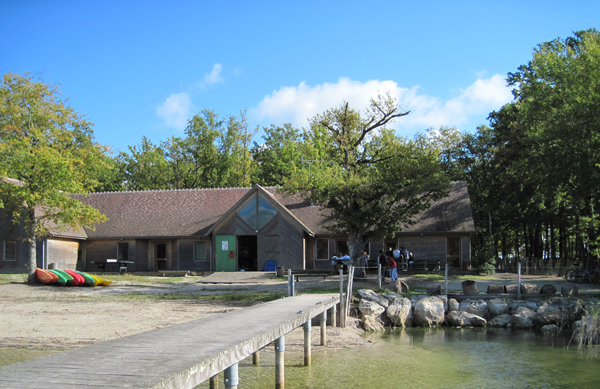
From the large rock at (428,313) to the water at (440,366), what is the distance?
2.39 meters

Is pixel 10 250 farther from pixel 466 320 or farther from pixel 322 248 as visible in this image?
pixel 466 320

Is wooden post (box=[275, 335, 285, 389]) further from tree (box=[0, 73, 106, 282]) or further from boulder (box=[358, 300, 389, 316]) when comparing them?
tree (box=[0, 73, 106, 282])

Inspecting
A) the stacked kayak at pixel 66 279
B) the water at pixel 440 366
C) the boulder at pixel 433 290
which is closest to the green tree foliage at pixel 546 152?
the boulder at pixel 433 290

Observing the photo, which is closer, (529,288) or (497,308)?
(497,308)

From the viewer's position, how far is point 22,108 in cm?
4056

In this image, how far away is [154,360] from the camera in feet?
22.5

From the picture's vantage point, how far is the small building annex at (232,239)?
33.6 metres

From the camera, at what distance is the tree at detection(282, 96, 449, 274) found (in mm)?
27594

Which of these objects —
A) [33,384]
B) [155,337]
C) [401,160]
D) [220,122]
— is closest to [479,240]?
[401,160]

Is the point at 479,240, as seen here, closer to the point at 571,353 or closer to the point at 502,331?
the point at 502,331

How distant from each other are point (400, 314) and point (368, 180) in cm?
934

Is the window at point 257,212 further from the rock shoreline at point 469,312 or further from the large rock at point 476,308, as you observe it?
the large rock at point 476,308

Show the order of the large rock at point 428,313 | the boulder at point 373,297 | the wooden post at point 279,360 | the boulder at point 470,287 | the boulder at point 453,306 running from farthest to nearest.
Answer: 1. the boulder at point 470,287
2. the boulder at point 453,306
3. the boulder at point 373,297
4. the large rock at point 428,313
5. the wooden post at point 279,360

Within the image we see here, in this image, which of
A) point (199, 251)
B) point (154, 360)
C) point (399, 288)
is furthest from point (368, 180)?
point (154, 360)
